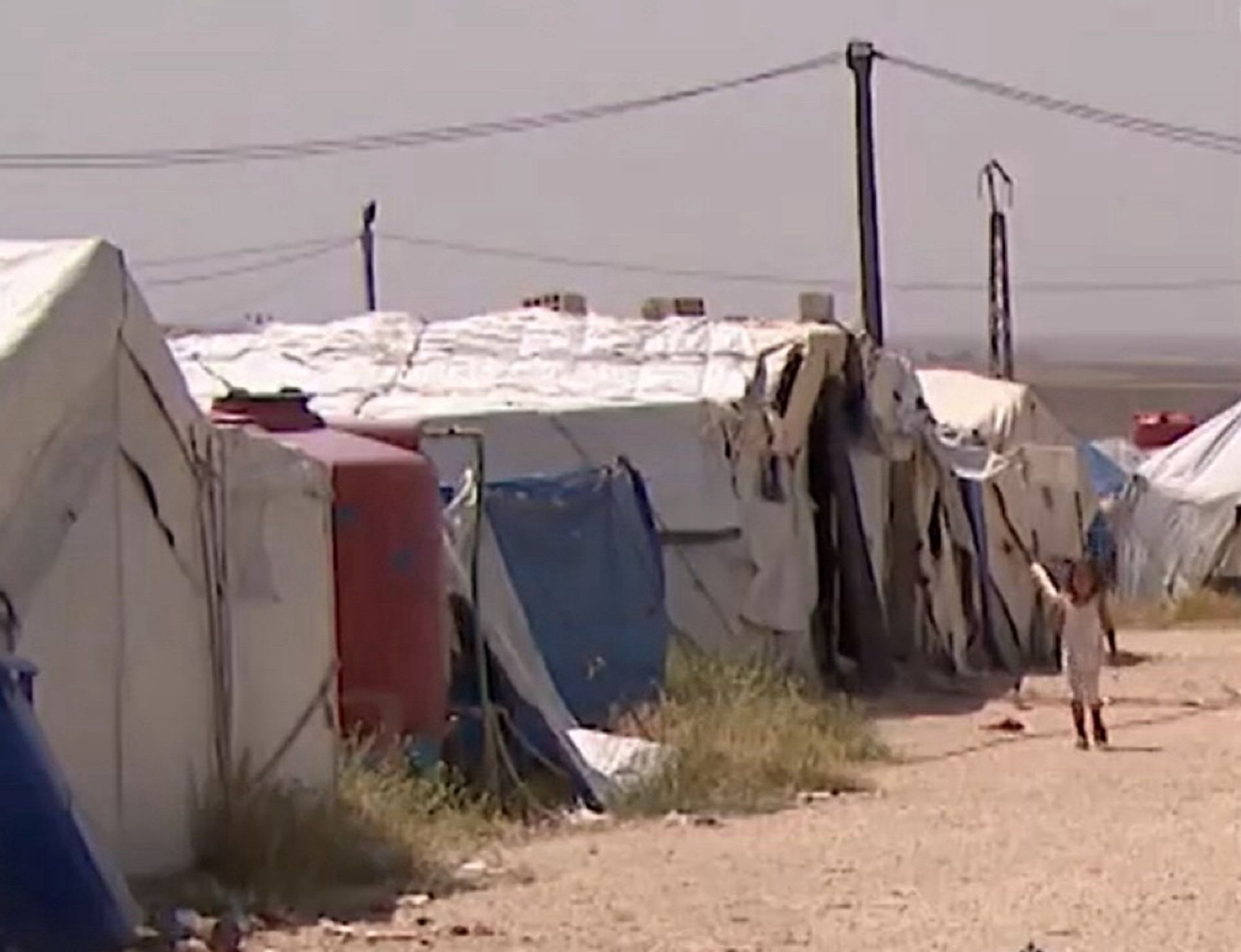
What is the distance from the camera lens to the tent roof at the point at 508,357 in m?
25.3

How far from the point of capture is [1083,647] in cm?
2088

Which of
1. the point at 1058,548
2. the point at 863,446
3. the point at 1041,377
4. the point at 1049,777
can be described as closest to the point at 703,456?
the point at 863,446

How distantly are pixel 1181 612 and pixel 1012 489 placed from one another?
10656 mm

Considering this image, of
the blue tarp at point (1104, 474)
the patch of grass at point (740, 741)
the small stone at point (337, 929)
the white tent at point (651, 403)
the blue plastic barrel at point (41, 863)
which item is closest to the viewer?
the blue plastic barrel at point (41, 863)

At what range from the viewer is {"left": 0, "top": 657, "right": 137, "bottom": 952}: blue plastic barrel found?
10297 millimetres

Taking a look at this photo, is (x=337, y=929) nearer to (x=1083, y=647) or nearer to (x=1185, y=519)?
(x=1083, y=647)

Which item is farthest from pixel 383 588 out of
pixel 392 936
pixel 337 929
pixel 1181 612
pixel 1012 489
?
pixel 1181 612

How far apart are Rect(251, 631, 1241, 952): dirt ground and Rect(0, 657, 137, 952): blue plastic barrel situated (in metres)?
1.19

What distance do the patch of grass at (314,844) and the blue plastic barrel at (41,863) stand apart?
1.93m

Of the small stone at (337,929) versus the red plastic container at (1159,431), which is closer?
the small stone at (337,929)

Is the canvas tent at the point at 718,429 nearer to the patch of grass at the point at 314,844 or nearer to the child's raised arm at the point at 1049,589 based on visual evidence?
the child's raised arm at the point at 1049,589

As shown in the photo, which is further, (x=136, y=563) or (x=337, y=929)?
(x=136, y=563)

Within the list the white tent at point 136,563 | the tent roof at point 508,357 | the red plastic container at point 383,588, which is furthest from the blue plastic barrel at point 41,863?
the tent roof at point 508,357

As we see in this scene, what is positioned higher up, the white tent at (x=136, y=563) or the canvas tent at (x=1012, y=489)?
the white tent at (x=136, y=563)
